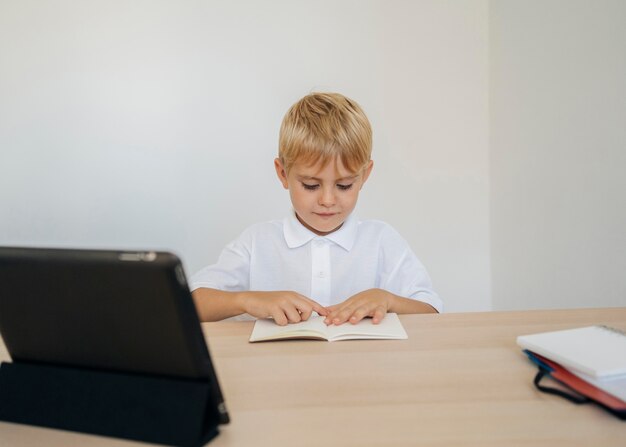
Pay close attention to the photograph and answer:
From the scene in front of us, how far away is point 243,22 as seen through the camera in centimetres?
258

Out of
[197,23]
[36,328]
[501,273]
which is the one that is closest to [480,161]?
[501,273]

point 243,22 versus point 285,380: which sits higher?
point 243,22

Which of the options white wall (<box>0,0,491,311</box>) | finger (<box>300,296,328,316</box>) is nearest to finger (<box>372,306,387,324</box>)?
finger (<box>300,296,328,316</box>)

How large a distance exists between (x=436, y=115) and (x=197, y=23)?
115 cm

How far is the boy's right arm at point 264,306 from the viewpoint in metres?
1.17

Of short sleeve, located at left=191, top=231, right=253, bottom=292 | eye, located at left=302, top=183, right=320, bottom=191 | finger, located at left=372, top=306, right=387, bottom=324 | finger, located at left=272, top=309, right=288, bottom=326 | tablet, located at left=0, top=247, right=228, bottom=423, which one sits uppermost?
tablet, located at left=0, top=247, right=228, bottom=423

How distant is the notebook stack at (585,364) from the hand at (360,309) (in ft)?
1.04

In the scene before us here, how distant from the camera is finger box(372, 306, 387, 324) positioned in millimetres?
1151

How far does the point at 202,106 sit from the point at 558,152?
150 cm

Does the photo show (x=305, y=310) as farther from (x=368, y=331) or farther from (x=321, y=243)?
(x=321, y=243)

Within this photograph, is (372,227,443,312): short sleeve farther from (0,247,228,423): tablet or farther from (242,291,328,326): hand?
(0,247,228,423): tablet

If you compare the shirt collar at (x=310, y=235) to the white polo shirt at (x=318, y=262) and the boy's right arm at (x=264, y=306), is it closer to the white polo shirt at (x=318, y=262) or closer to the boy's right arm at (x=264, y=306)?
the white polo shirt at (x=318, y=262)

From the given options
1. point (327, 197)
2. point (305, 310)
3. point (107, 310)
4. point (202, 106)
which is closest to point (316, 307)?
point (305, 310)

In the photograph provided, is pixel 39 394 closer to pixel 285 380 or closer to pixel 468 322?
pixel 285 380
